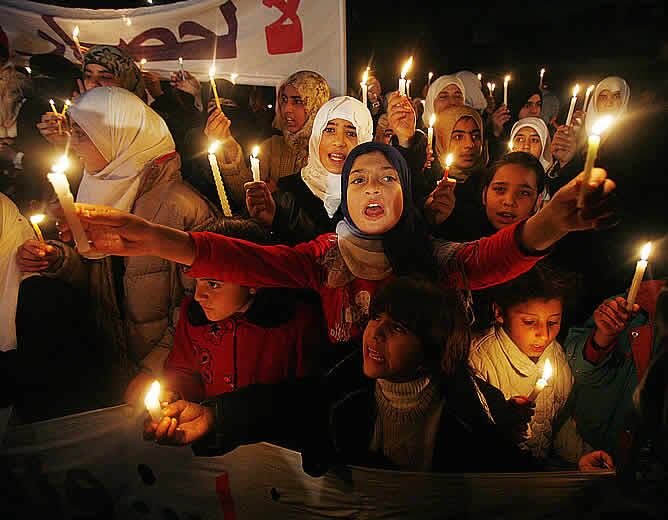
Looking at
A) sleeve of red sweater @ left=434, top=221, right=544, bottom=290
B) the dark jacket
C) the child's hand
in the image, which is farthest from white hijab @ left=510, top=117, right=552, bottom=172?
the dark jacket

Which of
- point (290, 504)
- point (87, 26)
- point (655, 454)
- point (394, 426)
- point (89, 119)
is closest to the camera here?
point (655, 454)

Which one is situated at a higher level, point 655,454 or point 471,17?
point 471,17

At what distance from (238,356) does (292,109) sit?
1.82 meters

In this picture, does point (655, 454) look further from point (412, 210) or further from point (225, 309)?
point (225, 309)

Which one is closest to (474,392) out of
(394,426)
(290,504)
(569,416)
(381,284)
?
(394,426)

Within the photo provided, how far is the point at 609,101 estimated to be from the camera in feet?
9.62

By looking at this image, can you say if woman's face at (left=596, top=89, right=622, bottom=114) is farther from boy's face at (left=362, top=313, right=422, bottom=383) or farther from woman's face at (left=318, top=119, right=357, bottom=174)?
boy's face at (left=362, top=313, right=422, bottom=383)

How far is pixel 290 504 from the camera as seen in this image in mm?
1721

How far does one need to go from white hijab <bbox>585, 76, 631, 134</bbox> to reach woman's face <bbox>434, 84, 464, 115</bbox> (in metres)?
0.98

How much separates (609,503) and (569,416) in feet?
1.87

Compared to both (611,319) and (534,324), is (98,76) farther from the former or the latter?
(611,319)

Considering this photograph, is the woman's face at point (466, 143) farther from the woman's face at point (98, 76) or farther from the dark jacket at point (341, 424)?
the woman's face at point (98, 76)

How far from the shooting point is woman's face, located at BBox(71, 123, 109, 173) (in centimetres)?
228

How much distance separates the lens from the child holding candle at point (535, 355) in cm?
192
